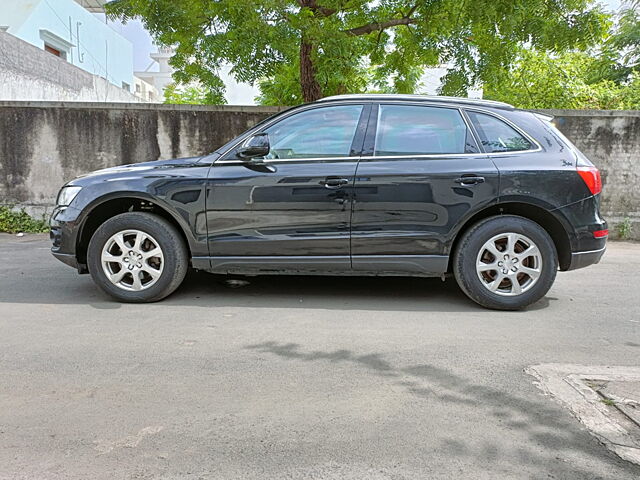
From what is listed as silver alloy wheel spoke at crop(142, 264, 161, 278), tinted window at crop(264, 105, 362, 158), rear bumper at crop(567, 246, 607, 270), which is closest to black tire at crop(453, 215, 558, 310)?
rear bumper at crop(567, 246, 607, 270)

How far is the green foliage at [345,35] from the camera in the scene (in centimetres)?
813

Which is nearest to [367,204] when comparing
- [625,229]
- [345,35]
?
[345,35]

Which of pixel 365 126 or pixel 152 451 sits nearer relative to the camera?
pixel 152 451

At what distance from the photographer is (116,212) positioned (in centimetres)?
502

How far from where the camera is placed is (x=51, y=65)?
49.6 ft

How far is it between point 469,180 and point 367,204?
0.86m

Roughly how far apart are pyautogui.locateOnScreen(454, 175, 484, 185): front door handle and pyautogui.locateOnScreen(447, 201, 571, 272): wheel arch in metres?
0.26

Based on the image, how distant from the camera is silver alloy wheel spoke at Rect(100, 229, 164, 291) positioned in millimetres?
4652

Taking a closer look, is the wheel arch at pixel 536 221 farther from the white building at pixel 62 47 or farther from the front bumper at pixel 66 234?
the white building at pixel 62 47

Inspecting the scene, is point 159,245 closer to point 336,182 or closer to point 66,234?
point 66,234

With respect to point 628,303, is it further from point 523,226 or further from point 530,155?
point 530,155

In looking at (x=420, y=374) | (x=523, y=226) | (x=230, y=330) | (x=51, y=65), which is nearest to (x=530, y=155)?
(x=523, y=226)

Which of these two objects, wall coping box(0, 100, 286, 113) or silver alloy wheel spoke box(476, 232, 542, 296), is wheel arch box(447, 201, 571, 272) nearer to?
silver alloy wheel spoke box(476, 232, 542, 296)

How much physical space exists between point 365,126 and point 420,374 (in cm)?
229
